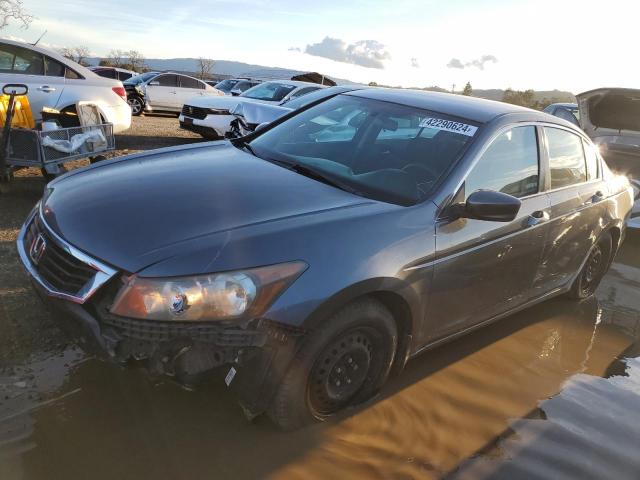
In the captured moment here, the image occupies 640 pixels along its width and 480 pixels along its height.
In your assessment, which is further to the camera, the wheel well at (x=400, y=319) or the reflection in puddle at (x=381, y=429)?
the wheel well at (x=400, y=319)

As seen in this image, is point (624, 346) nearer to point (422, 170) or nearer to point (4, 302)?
point (422, 170)

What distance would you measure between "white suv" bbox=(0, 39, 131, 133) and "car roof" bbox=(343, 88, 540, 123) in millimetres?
4523

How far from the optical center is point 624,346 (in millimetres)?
4320

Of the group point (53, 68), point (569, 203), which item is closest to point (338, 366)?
point (569, 203)

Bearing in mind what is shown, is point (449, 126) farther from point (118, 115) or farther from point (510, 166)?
point (118, 115)

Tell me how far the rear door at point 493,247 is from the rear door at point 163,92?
648 inches

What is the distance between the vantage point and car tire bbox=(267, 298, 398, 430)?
2.47 meters

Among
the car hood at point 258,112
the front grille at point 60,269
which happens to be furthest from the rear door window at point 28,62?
the front grille at point 60,269

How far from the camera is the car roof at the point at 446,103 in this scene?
138 inches

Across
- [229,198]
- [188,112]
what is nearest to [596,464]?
[229,198]

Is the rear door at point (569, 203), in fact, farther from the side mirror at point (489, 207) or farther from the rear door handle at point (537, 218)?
the side mirror at point (489, 207)

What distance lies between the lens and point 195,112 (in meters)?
12.3

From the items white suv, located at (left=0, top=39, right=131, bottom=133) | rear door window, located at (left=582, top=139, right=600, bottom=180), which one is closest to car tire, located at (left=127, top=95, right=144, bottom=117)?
white suv, located at (left=0, top=39, right=131, bottom=133)

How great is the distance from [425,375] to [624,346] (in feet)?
6.39
